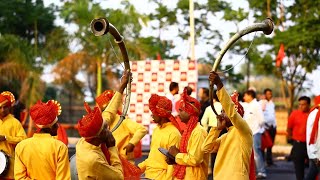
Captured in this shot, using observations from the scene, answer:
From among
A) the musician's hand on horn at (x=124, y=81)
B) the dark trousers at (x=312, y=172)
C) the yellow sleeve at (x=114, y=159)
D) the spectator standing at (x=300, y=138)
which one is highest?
the musician's hand on horn at (x=124, y=81)

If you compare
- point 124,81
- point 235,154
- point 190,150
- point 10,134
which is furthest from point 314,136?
point 10,134

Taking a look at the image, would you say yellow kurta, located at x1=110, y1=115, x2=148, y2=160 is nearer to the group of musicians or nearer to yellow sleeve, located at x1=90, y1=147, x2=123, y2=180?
the group of musicians

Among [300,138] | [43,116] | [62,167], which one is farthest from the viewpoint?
[300,138]

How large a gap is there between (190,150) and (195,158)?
13 centimetres

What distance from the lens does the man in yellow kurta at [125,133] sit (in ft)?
28.1

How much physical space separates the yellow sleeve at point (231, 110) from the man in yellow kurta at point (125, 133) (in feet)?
7.10

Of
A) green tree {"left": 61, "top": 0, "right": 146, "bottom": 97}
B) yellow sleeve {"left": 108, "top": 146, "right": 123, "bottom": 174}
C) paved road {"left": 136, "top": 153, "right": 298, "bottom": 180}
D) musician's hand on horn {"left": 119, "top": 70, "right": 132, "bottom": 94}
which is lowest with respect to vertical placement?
paved road {"left": 136, "top": 153, "right": 298, "bottom": 180}

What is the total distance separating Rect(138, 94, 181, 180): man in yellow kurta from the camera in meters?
7.85

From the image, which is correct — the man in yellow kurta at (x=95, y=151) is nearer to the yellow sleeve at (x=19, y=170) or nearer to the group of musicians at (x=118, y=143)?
the group of musicians at (x=118, y=143)

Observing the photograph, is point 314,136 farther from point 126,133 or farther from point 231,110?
point 231,110

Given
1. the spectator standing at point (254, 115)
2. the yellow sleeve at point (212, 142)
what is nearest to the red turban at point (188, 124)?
the yellow sleeve at point (212, 142)

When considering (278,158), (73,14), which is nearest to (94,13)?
(73,14)

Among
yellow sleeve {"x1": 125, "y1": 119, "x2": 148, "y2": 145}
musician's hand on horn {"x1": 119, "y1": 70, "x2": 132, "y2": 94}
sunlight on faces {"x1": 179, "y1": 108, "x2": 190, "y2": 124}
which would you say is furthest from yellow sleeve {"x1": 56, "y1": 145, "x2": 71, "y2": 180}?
yellow sleeve {"x1": 125, "y1": 119, "x2": 148, "y2": 145}

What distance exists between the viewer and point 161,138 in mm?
7918
